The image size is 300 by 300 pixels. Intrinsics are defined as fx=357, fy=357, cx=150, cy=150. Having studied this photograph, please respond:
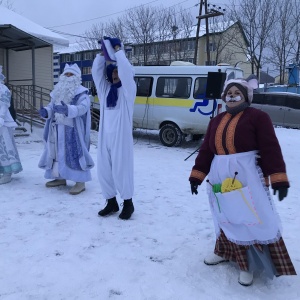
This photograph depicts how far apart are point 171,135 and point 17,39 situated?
229 inches

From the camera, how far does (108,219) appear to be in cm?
409

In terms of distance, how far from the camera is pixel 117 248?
335 centimetres

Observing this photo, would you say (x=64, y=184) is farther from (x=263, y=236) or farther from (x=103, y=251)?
(x=263, y=236)

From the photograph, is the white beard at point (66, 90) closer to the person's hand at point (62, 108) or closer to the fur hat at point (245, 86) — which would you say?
the person's hand at point (62, 108)

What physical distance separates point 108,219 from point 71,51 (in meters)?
48.0

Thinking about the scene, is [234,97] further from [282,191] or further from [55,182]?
[55,182]

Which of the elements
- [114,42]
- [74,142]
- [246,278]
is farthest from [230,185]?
[74,142]

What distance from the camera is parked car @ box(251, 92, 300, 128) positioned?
49.1 feet

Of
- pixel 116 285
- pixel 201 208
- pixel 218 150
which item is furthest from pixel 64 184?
pixel 218 150

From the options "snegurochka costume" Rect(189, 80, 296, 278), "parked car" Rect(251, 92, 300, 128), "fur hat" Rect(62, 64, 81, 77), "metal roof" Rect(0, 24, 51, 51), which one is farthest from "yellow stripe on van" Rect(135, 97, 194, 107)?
"snegurochka costume" Rect(189, 80, 296, 278)

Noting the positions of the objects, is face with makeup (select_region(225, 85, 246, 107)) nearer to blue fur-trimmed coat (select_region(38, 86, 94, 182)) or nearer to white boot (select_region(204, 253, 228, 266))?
white boot (select_region(204, 253, 228, 266))

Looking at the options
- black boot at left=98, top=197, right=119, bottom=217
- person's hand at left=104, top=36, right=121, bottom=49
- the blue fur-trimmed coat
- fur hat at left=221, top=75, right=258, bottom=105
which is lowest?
black boot at left=98, top=197, right=119, bottom=217

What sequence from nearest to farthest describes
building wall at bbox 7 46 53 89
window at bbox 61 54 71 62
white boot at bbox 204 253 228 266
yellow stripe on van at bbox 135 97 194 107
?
white boot at bbox 204 253 228 266
yellow stripe on van at bbox 135 97 194 107
building wall at bbox 7 46 53 89
window at bbox 61 54 71 62

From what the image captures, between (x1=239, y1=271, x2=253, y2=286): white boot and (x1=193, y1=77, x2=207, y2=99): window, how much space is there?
7.11 m
